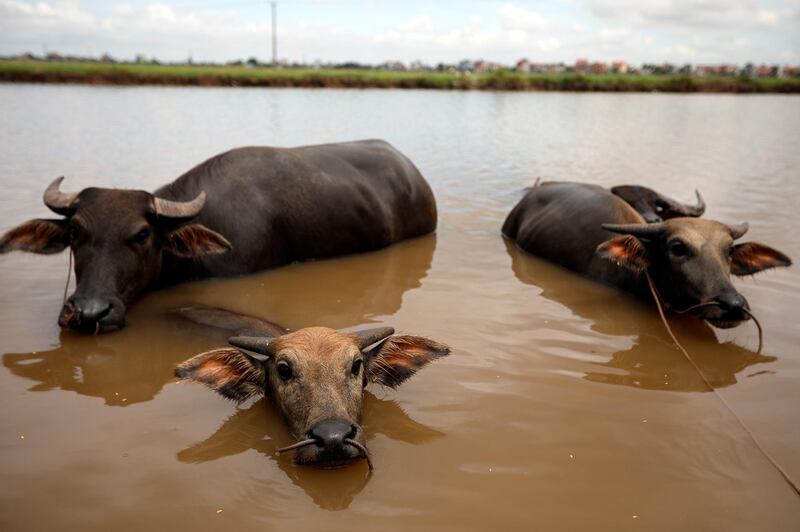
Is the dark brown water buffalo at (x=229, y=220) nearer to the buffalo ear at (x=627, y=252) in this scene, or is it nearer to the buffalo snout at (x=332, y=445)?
the buffalo snout at (x=332, y=445)

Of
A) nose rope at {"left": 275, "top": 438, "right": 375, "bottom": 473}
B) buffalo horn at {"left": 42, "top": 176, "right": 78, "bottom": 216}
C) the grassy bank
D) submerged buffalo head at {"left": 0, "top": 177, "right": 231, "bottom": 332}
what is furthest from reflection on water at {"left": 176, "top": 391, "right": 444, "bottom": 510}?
the grassy bank

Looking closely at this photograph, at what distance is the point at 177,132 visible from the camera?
46.1 feet

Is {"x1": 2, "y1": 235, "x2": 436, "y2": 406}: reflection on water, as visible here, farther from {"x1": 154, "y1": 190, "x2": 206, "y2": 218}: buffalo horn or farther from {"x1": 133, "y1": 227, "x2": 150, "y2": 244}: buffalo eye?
{"x1": 154, "y1": 190, "x2": 206, "y2": 218}: buffalo horn

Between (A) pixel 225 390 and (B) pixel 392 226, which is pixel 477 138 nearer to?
(B) pixel 392 226

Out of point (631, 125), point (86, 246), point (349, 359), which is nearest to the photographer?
point (349, 359)

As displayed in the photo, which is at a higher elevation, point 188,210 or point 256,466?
point 188,210

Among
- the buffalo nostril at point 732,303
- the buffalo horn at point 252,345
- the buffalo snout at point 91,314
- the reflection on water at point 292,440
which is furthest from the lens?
the buffalo nostril at point 732,303

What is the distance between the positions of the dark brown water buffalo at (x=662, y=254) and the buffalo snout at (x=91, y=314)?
10.4 feet

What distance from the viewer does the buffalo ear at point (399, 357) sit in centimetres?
305

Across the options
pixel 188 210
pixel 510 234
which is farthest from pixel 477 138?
pixel 188 210

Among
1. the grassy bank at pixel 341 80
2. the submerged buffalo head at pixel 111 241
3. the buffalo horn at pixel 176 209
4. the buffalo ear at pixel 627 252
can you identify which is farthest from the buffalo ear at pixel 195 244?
the grassy bank at pixel 341 80

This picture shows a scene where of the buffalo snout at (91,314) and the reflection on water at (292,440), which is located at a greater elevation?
the buffalo snout at (91,314)

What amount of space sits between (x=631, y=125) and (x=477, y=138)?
6.69 m

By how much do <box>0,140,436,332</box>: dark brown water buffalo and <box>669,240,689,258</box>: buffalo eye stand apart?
2.63m
